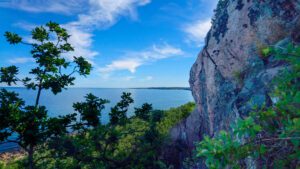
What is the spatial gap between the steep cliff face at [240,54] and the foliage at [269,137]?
7.92 ft

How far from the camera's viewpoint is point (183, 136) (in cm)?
1578

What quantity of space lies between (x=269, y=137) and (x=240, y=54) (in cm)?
520

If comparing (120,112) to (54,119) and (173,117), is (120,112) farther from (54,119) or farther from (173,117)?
(173,117)

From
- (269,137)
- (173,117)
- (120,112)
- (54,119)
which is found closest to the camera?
(269,137)

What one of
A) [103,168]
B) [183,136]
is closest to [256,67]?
[103,168]

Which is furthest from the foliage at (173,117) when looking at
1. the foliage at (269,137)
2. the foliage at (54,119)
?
the foliage at (269,137)

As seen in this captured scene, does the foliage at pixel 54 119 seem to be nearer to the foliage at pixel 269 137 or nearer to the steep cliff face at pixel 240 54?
the steep cliff face at pixel 240 54

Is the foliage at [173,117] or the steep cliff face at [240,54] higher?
the steep cliff face at [240,54]

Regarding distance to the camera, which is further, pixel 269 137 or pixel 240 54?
pixel 240 54

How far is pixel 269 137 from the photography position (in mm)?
3070

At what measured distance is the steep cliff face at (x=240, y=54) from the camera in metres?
6.28

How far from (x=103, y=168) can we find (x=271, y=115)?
7.52m

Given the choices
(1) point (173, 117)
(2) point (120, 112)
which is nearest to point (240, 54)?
(2) point (120, 112)

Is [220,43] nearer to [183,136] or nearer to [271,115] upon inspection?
[271,115]
